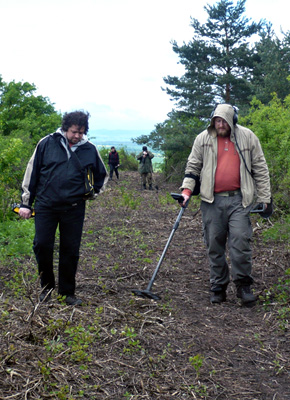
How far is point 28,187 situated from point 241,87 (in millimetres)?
22181

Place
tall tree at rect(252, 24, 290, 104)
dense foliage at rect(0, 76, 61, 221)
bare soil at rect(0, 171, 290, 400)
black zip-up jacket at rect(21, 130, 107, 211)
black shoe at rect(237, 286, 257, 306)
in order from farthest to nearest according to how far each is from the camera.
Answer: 1. dense foliage at rect(0, 76, 61, 221)
2. tall tree at rect(252, 24, 290, 104)
3. black shoe at rect(237, 286, 257, 306)
4. black zip-up jacket at rect(21, 130, 107, 211)
5. bare soil at rect(0, 171, 290, 400)

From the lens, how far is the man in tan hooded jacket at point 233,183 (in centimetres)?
601

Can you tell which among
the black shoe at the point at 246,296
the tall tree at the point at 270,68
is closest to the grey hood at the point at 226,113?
the black shoe at the point at 246,296

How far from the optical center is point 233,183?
604 centimetres

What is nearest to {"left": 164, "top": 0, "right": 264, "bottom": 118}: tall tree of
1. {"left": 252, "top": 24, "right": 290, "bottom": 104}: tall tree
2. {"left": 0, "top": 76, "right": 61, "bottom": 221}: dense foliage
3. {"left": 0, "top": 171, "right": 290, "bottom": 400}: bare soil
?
{"left": 252, "top": 24, "right": 290, "bottom": 104}: tall tree

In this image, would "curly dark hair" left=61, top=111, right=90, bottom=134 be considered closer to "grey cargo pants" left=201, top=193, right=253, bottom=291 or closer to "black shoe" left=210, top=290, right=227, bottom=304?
"grey cargo pants" left=201, top=193, right=253, bottom=291

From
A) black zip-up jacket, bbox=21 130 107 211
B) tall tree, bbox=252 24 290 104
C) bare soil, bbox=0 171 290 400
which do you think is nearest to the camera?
bare soil, bbox=0 171 290 400

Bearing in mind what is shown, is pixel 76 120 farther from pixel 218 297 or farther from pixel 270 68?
pixel 270 68

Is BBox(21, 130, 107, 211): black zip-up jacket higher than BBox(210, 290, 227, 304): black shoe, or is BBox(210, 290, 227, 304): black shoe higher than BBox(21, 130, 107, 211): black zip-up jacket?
BBox(21, 130, 107, 211): black zip-up jacket

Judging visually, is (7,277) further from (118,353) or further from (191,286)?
(118,353)

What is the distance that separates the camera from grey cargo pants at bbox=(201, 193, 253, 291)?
19.8 feet

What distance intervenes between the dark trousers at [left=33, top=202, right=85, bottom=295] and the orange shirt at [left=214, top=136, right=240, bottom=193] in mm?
1525

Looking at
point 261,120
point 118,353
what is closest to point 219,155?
point 118,353

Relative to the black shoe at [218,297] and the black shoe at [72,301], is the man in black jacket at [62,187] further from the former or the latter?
the black shoe at [218,297]
